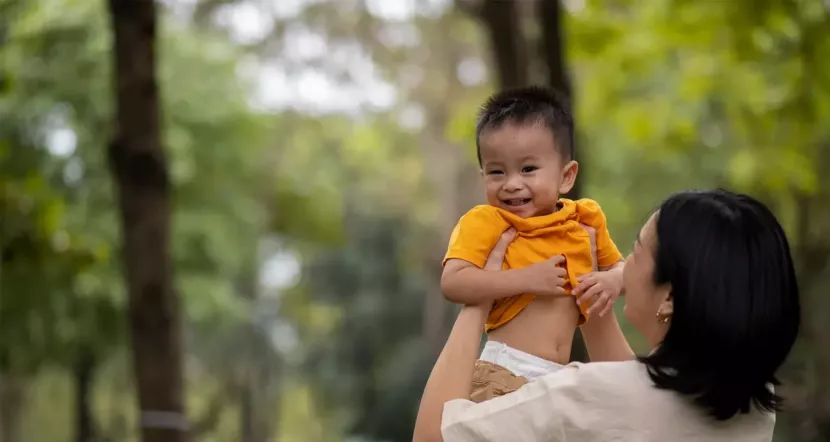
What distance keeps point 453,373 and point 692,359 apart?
50 cm

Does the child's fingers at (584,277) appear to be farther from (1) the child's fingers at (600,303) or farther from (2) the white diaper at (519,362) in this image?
(2) the white diaper at (519,362)

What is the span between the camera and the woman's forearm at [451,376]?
7.73 feet

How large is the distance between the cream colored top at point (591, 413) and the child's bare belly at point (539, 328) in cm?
35

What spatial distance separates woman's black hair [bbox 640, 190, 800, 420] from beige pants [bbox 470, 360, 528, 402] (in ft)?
1.24

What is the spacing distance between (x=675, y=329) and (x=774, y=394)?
280mm

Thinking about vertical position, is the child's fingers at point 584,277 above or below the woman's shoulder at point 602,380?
above

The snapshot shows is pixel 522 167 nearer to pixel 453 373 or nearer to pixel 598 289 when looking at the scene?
pixel 598 289

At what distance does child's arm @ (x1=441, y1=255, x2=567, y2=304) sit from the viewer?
2.45m

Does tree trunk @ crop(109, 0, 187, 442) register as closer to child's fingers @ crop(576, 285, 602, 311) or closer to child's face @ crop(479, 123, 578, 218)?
child's face @ crop(479, 123, 578, 218)

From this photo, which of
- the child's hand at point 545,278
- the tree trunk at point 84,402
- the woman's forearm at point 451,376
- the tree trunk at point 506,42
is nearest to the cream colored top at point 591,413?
the woman's forearm at point 451,376

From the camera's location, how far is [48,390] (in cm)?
3111

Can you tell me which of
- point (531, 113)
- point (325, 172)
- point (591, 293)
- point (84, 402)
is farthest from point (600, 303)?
point (325, 172)

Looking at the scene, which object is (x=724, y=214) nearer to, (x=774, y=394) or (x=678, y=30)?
(x=774, y=394)

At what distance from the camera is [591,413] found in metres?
2.20
